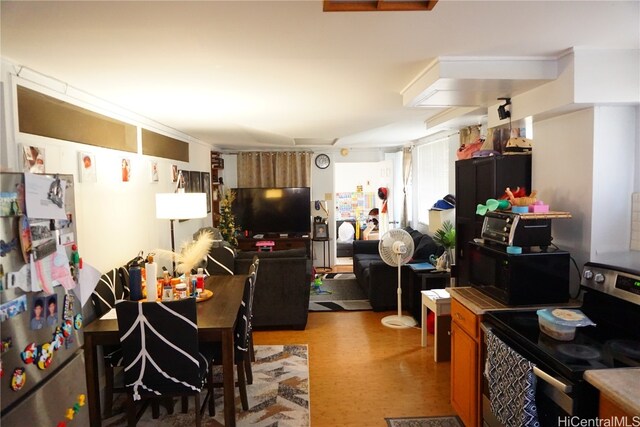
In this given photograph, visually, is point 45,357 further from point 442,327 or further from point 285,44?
point 442,327

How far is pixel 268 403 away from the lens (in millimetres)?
2973

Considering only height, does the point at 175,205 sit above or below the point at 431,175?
below

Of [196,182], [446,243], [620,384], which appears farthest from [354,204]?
[620,384]

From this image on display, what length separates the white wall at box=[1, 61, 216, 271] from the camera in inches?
87.7

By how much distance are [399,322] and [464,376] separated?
6.76ft

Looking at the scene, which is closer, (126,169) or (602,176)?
(602,176)

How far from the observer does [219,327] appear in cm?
239

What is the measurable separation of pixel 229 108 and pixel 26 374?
267 centimetres

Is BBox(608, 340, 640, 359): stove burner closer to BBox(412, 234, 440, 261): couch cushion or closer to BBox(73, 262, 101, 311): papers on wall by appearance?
BBox(73, 262, 101, 311): papers on wall

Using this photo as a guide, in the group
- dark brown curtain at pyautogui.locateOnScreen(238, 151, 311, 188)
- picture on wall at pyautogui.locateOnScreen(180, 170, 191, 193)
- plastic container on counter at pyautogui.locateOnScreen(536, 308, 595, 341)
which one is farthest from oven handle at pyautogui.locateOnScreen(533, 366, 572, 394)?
dark brown curtain at pyautogui.locateOnScreen(238, 151, 311, 188)

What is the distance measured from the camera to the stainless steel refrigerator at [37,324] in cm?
132

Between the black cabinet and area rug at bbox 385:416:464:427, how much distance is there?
1006 mm

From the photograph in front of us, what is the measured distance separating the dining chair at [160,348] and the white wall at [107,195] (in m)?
0.97

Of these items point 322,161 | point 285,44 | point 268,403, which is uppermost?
point 285,44
